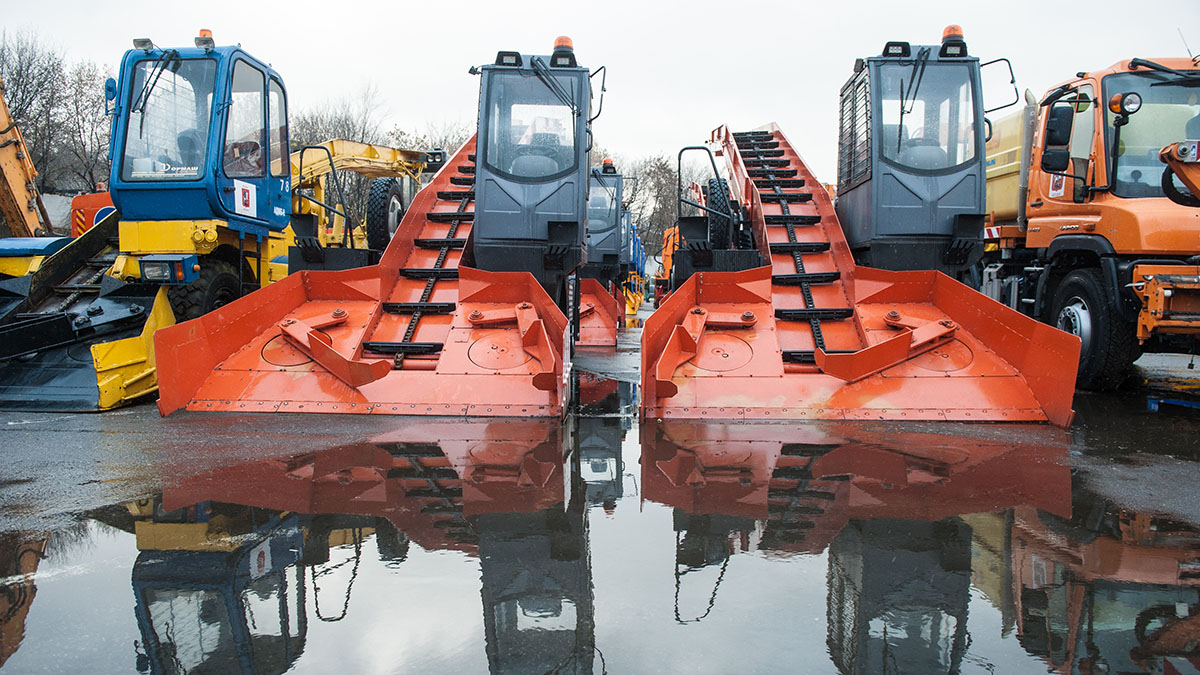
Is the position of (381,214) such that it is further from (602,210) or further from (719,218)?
(602,210)

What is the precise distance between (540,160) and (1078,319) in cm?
563

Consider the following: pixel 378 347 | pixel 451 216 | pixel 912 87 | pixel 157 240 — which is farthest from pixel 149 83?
pixel 912 87

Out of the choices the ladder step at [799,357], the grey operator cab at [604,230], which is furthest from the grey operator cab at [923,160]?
the grey operator cab at [604,230]

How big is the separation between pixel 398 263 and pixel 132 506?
169 inches

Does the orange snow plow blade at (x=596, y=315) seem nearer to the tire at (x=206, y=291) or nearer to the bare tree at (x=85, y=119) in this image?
the tire at (x=206, y=291)

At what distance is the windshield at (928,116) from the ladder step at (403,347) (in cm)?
465

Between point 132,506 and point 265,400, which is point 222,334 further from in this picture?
point 132,506

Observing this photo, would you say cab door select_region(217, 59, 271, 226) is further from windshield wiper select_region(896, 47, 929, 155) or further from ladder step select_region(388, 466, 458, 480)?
windshield wiper select_region(896, 47, 929, 155)

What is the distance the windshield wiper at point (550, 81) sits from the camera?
289 inches

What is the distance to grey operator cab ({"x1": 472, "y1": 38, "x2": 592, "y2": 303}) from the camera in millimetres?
7191

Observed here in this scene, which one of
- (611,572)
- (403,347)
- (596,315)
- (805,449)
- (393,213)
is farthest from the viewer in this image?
(596,315)

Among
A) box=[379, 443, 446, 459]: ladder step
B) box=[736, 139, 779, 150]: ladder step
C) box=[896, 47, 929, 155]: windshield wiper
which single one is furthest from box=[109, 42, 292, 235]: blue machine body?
box=[896, 47, 929, 155]: windshield wiper

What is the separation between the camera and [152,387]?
22.2ft

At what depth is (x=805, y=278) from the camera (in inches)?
298
